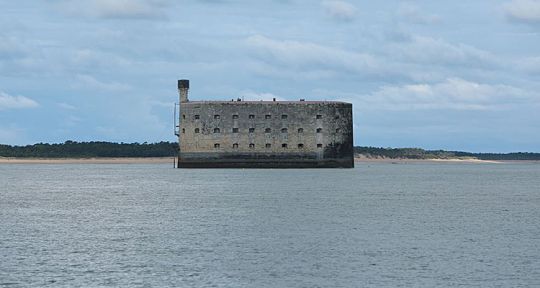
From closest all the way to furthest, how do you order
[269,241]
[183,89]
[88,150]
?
1. [269,241]
2. [183,89]
3. [88,150]

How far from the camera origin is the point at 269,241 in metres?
26.5

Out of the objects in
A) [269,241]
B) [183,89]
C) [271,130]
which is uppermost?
[183,89]

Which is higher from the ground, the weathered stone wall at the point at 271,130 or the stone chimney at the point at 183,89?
the stone chimney at the point at 183,89

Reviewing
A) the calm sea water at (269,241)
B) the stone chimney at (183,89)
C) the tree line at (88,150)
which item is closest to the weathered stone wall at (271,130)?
the stone chimney at (183,89)

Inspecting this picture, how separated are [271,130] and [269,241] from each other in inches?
2040

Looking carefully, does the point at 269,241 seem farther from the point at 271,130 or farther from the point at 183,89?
the point at 183,89

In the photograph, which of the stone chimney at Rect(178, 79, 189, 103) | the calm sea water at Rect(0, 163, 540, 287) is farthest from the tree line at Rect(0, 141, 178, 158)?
the calm sea water at Rect(0, 163, 540, 287)

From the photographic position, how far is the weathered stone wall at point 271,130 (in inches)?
3078

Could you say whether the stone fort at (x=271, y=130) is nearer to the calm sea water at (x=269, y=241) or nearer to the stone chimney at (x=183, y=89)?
the stone chimney at (x=183, y=89)

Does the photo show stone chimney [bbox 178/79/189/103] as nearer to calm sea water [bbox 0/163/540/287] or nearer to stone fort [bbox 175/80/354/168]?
stone fort [bbox 175/80/354/168]

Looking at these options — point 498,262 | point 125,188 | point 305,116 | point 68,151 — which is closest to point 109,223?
point 498,262

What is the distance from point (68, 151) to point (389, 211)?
111545 mm

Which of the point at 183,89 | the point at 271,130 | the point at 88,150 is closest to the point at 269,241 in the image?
the point at 271,130

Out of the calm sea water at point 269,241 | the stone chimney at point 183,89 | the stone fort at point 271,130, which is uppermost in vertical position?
the stone chimney at point 183,89
